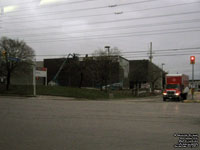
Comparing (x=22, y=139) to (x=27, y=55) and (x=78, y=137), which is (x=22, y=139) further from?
(x=27, y=55)

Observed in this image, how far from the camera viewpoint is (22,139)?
707 cm

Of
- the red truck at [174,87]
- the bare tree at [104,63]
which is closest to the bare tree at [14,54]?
the bare tree at [104,63]

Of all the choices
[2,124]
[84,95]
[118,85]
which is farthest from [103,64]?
[2,124]

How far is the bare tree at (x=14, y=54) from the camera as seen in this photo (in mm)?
37781

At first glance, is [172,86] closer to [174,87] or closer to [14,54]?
[174,87]

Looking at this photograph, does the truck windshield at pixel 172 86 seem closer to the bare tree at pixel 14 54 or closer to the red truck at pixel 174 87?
the red truck at pixel 174 87

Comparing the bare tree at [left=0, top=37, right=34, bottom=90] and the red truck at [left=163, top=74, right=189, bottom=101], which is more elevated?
the bare tree at [left=0, top=37, right=34, bottom=90]

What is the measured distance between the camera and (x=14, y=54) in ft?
125

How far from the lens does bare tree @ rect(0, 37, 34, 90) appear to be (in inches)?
1487

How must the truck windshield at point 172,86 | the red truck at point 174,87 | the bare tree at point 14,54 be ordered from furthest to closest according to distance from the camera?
the bare tree at point 14,54
the truck windshield at point 172,86
the red truck at point 174,87

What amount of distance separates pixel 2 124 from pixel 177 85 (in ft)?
84.1

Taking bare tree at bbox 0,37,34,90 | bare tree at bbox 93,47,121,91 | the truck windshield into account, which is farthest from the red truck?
bare tree at bbox 0,37,34,90

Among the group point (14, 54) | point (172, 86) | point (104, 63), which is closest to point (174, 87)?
point (172, 86)

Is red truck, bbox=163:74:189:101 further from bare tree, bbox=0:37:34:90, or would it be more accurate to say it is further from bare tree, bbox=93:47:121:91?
bare tree, bbox=0:37:34:90
